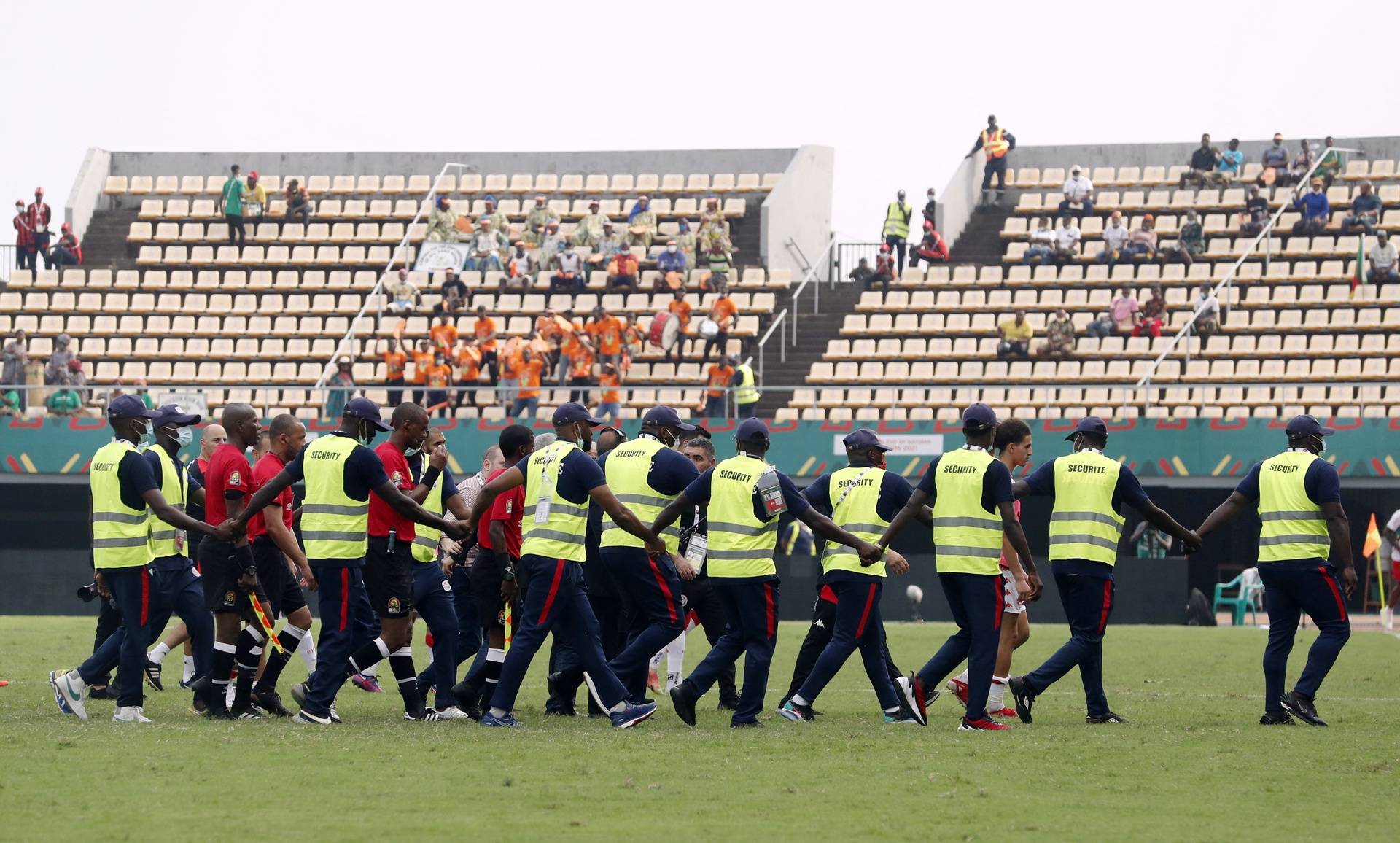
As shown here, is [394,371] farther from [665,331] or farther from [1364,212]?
[1364,212]

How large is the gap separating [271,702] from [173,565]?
1153 millimetres

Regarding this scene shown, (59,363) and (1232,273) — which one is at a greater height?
(1232,273)

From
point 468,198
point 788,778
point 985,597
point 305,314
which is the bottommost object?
point 788,778

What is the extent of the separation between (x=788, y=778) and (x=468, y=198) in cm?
3228

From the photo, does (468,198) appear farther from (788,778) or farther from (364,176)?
(788,778)

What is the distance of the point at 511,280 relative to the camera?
117ft

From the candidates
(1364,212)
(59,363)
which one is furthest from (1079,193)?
(59,363)

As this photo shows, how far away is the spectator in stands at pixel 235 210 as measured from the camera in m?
39.0

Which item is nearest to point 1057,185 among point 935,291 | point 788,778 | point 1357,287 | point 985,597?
point 935,291

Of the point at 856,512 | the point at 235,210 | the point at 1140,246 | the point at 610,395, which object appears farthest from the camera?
the point at 235,210

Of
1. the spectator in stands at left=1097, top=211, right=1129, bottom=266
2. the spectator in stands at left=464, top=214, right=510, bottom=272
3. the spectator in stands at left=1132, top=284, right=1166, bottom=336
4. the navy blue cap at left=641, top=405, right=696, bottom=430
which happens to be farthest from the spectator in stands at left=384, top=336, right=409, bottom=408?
the navy blue cap at left=641, top=405, right=696, bottom=430

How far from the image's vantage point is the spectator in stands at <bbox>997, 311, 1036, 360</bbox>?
105 feet

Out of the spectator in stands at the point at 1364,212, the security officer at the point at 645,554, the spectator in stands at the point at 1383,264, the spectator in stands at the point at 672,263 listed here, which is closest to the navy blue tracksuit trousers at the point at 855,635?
the security officer at the point at 645,554

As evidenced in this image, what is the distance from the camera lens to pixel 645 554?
12.3m
